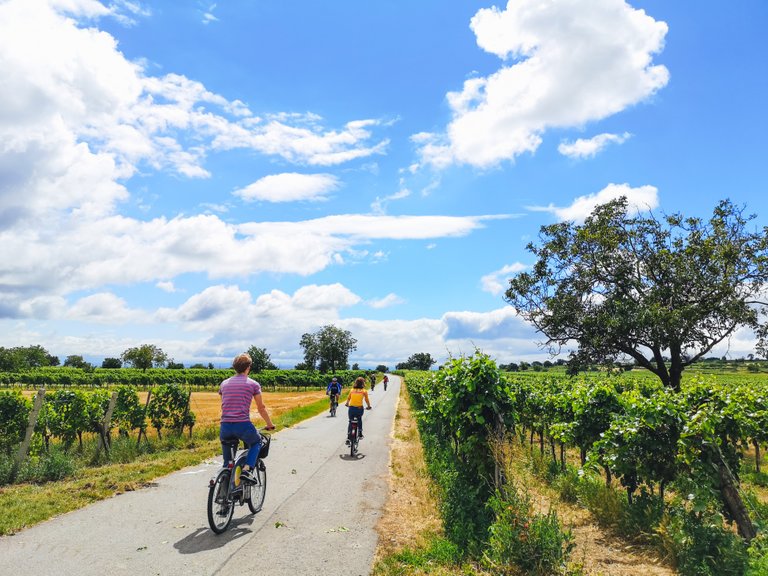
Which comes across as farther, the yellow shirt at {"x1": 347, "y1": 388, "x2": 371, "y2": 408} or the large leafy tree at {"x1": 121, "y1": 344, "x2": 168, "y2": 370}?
the large leafy tree at {"x1": 121, "y1": 344, "x2": 168, "y2": 370}

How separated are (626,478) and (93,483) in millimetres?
9471

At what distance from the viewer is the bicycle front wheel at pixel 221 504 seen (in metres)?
6.18

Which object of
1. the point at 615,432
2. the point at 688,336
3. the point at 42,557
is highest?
the point at 688,336

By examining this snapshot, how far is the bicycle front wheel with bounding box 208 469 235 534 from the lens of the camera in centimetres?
618

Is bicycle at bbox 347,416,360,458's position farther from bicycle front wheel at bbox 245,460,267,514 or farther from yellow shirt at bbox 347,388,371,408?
bicycle front wheel at bbox 245,460,267,514

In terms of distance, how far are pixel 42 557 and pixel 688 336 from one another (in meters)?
19.1

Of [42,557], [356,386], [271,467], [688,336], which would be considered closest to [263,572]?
[42,557]

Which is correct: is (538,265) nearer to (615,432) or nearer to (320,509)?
(615,432)

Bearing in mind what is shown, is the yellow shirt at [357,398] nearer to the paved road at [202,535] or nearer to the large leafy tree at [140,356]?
the paved road at [202,535]


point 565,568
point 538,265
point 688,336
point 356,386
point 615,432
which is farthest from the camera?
point 538,265

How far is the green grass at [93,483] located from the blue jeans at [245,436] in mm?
2855

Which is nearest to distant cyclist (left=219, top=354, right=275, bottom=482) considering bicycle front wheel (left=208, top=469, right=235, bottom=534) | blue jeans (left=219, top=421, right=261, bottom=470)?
blue jeans (left=219, top=421, right=261, bottom=470)

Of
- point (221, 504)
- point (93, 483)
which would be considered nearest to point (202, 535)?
point (221, 504)

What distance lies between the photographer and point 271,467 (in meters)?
11.1
